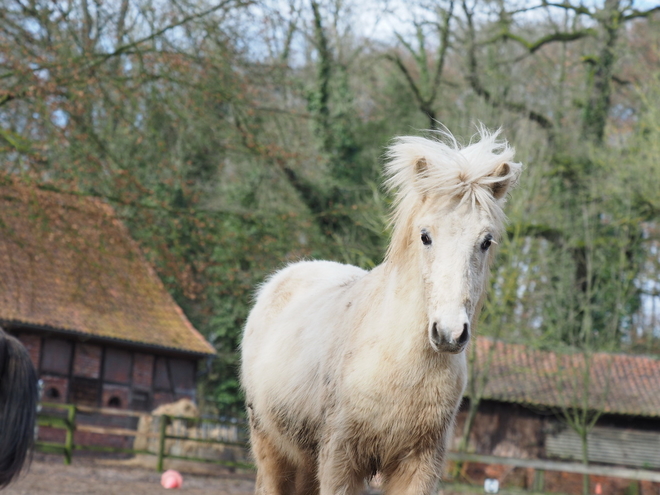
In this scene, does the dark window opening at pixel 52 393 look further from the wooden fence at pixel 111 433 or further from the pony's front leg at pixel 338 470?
the pony's front leg at pixel 338 470

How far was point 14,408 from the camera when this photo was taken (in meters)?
5.20

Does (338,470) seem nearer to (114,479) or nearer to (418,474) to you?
(418,474)

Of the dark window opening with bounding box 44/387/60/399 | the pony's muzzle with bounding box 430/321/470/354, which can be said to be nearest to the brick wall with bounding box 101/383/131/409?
the dark window opening with bounding box 44/387/60/399

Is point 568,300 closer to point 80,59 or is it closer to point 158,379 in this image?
point 158,379

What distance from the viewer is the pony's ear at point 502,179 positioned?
3715mm

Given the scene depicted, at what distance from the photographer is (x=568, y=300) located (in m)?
20.7

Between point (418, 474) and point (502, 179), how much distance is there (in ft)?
4.51

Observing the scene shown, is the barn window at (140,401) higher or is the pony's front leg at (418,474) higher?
the pony's front leg at (418,474)

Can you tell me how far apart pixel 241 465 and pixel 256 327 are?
1294 centimetres

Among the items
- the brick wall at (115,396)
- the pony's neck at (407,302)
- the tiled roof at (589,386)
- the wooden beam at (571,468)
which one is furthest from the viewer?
the tiled roof at (589,386)

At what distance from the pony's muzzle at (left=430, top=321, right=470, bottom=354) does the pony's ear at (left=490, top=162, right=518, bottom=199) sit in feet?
2.63

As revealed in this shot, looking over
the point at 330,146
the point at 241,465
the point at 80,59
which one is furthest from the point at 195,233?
the point at 330,146

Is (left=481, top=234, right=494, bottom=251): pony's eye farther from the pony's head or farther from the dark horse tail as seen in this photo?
the dark horse tail

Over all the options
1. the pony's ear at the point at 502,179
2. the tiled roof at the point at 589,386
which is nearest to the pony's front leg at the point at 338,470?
the pony's ear at the point at 502,179
